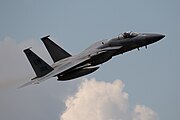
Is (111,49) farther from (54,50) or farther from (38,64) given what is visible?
(54,50)

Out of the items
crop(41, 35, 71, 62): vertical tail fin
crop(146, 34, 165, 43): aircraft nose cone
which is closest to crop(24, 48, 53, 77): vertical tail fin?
crop(41, 35, 71, 62): vertical tail fin

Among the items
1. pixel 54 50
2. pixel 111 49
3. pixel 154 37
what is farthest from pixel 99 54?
pixel 54 50

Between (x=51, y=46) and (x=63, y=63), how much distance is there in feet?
21.0

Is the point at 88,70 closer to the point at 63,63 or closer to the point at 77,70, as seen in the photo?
the point at 77,70

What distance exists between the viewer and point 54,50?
65.1m

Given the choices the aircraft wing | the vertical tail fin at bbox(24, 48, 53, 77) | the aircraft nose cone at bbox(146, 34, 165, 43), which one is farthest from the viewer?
the vertical tail fin at bbox(24, 48, 53, 77)

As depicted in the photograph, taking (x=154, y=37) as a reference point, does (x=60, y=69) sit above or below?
below

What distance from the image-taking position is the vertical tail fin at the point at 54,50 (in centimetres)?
6425

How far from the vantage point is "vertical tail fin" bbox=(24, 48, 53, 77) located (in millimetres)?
59000

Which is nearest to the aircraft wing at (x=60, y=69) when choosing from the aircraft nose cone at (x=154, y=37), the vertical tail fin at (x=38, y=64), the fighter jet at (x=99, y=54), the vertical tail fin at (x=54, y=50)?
the fighter jet at (x=99, y=54)

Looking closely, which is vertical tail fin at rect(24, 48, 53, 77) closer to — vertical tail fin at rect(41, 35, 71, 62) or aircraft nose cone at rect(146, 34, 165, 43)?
vertical tail fin at rect(41, 35, 71, 62)

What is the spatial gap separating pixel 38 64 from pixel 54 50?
575 cm

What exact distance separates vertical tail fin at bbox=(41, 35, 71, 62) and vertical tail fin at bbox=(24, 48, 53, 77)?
415cm

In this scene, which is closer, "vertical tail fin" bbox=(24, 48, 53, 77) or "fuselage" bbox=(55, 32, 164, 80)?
"fuselage" bbox=(55, 32, 164, 80)
